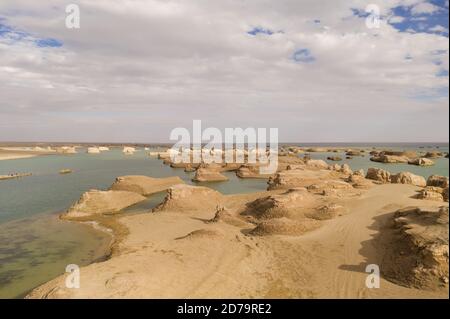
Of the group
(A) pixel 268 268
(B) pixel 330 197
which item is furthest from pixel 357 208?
(A) pixel 268 268

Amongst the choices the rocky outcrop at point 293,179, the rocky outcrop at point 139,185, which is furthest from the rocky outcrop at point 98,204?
the rocky outcrop at point 293,179

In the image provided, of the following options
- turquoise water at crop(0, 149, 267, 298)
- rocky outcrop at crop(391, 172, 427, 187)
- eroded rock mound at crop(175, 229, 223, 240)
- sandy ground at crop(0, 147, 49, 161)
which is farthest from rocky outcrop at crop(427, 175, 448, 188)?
sandy ground at crop(0, 147, 49, 161)

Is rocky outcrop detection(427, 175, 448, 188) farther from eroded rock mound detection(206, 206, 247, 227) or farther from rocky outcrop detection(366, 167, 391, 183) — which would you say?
eroded rock mound detection(206, 206, 247, 227)

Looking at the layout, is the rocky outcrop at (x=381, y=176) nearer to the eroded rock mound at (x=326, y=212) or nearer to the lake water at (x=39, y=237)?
the lake water at (x=39, y=237)

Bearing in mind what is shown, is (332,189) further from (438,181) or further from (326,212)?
(438,181)

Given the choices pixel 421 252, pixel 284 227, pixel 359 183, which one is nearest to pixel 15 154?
pixel 359 183
